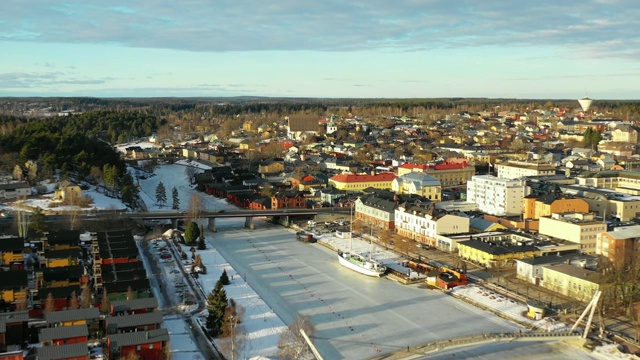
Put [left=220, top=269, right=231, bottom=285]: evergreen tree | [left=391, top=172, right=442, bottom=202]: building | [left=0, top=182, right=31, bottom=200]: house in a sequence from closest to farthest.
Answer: [left=220, top=269, right=231, bottom=285]: evergreen tree → [left=0, top=182, right=31, bottom=200]: house → [left=391, top=172, right=442, bottom=202]: building

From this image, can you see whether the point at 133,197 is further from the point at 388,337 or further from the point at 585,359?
the point at 585,359

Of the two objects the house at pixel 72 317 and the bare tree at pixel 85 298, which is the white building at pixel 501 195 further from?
the house at pixel 72 317

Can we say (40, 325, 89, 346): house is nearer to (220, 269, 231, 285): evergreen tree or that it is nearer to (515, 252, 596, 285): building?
(220, 269, 231, 285): evergreen tree

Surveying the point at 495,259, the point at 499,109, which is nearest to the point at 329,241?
the point at 495,259

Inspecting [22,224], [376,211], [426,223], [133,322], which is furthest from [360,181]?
[133,322]

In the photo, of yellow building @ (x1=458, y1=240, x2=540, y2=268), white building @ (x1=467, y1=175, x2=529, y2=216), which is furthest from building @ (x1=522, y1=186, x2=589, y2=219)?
yellow building @ (x1=458, y1=240, x2=540, y2=268)

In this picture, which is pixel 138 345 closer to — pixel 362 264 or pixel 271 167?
pixel 362 264
